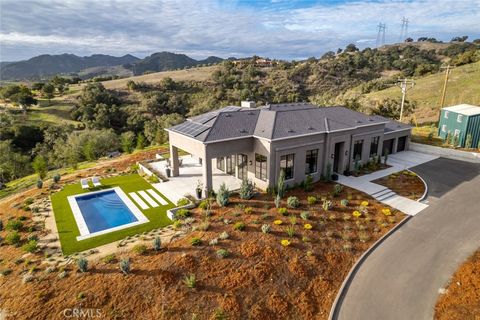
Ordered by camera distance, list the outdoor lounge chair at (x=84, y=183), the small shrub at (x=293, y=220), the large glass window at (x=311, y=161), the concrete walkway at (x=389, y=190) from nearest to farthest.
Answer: the small shrub at (x=293, y=220)
the concrete walkway at (x=389, y=190)
the large glass window at (x=311, y=161)
the outdoor lounge chair at (x=84, y=183)

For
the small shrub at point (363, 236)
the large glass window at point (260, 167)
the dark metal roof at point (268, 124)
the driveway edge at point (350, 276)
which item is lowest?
the driveway edge at point (350, 276)

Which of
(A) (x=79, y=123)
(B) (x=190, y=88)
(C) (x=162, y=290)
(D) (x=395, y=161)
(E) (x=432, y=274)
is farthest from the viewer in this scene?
(B) (x=190, y=88)

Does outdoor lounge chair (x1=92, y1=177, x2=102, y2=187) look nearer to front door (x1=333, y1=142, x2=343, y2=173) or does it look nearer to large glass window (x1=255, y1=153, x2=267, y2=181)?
large glass window (x1=255, y1=153, x2=267, y2=181)

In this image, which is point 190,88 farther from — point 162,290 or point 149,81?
point 162,290

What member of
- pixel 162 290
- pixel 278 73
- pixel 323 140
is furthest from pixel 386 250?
pixel 278 73

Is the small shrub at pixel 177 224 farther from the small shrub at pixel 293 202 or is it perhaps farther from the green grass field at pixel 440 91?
the green grass field at pixel 440 91

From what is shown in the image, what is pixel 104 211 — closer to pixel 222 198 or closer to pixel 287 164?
pixel 222 198

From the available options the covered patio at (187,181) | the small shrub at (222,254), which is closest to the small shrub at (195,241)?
the small shrub at (222,254)

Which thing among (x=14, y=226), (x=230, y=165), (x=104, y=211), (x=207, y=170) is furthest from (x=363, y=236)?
(x=14, y=226)
